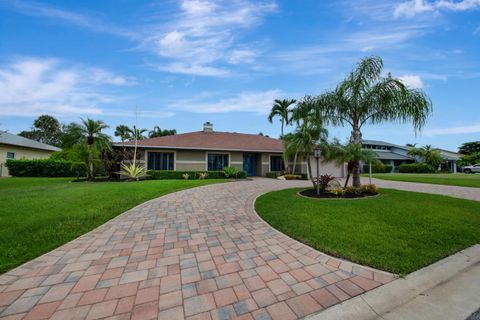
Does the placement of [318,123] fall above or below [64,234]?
above

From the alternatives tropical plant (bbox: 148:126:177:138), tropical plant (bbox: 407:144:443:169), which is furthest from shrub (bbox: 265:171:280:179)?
tropical plant (bbox: 407:144:443:169)

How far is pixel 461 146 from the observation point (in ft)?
170

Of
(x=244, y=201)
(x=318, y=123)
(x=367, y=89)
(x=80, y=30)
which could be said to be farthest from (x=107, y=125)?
(x=367, y=89)

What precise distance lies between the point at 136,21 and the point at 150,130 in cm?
3179

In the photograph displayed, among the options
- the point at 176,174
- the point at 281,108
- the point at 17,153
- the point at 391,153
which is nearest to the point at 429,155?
the point at 391,153

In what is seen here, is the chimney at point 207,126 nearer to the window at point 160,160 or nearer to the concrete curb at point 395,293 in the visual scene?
the window at point 160,160

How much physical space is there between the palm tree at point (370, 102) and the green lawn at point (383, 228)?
11.1 feet

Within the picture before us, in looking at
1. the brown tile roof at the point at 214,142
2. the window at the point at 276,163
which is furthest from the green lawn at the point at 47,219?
the window at the point at 276,163

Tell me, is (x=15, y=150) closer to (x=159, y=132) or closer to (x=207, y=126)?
(x=207, y=126)

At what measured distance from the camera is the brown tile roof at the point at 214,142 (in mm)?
16486

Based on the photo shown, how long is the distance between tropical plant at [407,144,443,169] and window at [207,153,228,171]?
34512 millimetres

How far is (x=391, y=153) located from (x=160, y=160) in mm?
43047

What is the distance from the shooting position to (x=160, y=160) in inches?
647

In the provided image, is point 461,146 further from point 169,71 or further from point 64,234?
point 64,234
